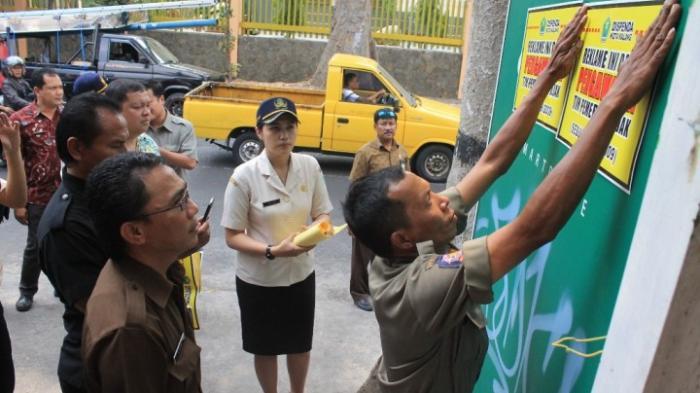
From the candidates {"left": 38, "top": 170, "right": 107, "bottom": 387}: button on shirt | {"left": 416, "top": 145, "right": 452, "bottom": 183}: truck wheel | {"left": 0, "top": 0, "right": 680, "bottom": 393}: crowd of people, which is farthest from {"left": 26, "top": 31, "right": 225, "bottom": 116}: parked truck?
{"left": 38, "top": 170, "right": 107, "bottom": 387}: button on shirt

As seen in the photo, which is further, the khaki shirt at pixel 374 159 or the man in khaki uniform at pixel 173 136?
the khaki shirt at pixel 374 159

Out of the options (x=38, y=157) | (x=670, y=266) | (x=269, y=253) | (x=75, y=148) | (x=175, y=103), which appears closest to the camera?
(x=670, y=266)

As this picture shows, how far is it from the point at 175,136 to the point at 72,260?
89.8 inches

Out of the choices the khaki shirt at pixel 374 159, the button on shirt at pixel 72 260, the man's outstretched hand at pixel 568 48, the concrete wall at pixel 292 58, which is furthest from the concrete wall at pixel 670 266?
the concrete wall at pixel 292 58

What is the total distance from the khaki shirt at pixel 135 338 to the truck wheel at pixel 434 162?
6.96 metres

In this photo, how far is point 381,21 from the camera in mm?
15891

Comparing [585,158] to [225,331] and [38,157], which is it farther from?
[38,157]

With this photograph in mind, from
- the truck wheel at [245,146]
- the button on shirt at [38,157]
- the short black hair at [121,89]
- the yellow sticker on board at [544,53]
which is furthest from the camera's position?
the truck wheel at [245,146]

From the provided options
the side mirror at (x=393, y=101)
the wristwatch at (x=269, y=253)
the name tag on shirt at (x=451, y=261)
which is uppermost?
the name tag on shirt at (x=451, y=261)

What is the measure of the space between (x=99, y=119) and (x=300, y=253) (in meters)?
1.04

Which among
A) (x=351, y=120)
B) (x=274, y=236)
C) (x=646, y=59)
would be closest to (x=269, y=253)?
(x=274, y=236)

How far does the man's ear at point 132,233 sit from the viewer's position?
1528 millimetres

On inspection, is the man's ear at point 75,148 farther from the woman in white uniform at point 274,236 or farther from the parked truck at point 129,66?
the parked truck at point 129,66

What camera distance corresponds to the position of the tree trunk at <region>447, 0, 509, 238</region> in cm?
296
